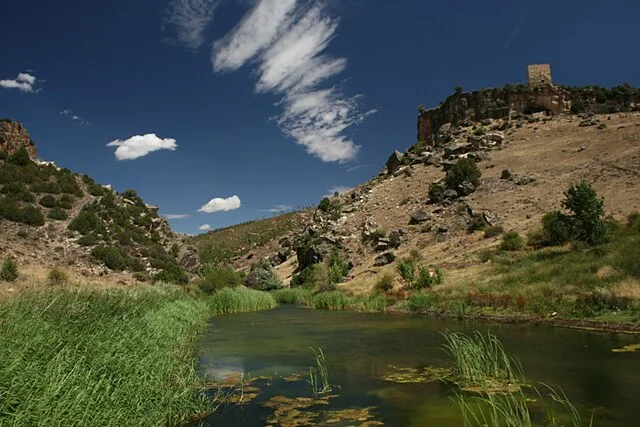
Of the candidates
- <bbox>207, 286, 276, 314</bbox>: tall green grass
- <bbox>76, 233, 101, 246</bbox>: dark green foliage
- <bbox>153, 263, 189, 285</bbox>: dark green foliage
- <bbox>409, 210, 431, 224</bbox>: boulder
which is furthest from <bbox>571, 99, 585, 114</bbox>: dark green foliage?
<bbox>76, 233, 101, 246</bbox>: dark green foliage

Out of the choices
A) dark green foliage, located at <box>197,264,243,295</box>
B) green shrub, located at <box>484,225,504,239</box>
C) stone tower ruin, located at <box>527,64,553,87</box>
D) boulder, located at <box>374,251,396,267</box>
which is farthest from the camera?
stone tower ruin, located at <box>527,64,553,87</box>

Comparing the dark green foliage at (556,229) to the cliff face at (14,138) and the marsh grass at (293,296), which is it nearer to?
the marsh grass at (293,296)

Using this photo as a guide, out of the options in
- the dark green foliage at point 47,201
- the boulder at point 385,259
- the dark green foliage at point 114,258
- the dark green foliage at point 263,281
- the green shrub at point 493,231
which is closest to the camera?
the dark green foliage at point 114,258

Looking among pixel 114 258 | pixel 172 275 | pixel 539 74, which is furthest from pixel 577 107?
pixel 114 258

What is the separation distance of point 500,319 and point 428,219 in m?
31.9

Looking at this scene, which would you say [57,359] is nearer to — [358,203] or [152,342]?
[152,342]

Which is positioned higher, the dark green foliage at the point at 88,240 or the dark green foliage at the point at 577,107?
the dark green foliage at the point at 577,107

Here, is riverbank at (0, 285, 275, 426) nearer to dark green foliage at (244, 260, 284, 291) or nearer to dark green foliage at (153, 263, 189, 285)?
dark green foliage at (153, 263, 189, 285)

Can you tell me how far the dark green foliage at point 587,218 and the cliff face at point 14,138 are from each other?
54.5m

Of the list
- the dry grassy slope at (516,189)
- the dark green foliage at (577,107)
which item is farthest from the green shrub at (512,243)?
the dark green foliage at (577,107)

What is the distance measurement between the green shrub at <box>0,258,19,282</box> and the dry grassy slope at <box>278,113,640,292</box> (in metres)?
26.8

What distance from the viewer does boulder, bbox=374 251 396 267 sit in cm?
4836

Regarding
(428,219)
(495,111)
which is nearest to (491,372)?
(428,219)

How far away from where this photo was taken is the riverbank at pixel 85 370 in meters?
6.02
